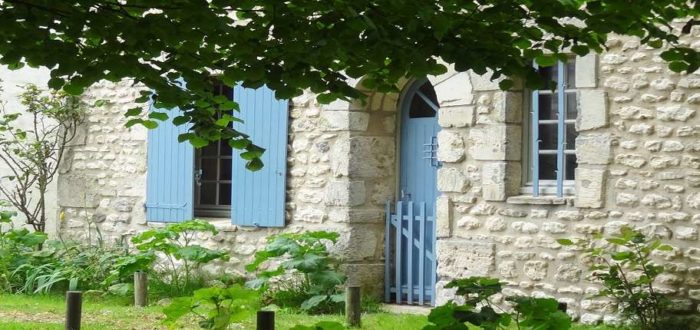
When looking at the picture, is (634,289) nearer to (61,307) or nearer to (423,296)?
(423,296)

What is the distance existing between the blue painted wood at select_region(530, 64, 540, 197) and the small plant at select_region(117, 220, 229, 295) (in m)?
3.11

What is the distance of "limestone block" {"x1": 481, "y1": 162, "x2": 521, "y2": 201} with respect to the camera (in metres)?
8.48

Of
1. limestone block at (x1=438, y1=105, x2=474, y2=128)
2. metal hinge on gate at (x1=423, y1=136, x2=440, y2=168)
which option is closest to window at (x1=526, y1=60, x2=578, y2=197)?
limestone block at (x1=438, y1=105, x2=474, y2=128)

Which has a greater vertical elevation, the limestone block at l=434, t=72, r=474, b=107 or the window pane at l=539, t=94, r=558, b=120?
the limestone block at l=434, t=72, r=474, b=107

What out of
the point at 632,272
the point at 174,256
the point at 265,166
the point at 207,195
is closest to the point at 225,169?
the point at 207,195

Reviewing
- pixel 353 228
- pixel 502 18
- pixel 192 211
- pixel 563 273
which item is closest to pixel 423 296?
pixel 353 228

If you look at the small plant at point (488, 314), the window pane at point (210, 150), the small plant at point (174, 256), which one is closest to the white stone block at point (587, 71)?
the small plant at point (174, 256)

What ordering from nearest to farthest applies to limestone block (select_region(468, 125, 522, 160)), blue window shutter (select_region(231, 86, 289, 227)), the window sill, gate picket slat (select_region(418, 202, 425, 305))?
the window sill
limestone block (select_region(468, 125, 522, 160))
gate picket slat (select_region(418, 202, 425, 305))
blue window shutter (select_region(231, 86, 289, 227))

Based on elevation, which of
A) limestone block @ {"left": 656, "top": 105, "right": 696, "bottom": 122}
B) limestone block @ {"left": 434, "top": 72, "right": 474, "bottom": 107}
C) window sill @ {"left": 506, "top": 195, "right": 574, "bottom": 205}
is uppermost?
limestone block @ {"left": 434, "top": 72, "right": 474, "bottom": 107}

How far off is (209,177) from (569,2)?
283 inches

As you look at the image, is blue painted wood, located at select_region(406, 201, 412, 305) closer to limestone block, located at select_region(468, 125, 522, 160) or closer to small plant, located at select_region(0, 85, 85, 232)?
limestone block, located at select_region(468, 125, 522, 160)

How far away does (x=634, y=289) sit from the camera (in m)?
7.76

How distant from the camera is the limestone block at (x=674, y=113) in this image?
297 inches

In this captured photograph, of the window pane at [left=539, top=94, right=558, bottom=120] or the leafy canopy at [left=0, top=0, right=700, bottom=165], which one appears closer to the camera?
the leafy canopy at [left=0, top=0, right=700, bottom=165]
